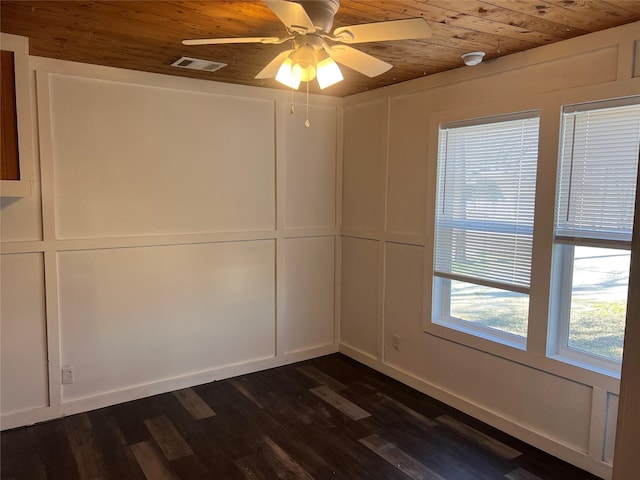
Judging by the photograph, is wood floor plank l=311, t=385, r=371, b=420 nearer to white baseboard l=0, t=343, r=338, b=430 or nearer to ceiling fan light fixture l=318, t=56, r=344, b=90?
white baseboard l=0, t=343, r=338, b=430

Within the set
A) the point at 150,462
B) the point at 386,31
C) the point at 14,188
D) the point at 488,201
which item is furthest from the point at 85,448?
the point at 488,201

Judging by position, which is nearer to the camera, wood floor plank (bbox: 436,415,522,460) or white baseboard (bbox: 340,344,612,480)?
white baseboard (bbox: 340,344,612,480)

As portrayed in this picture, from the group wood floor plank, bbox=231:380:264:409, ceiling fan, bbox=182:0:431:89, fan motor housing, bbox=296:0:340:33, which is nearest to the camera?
ceiling fan, bbox=182:0:431:89

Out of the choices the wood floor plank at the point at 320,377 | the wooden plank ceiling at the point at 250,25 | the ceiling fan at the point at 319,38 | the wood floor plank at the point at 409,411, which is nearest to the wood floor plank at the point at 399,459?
the wood floor plank at the point at 409,411

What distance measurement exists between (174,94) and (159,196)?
0.79 m

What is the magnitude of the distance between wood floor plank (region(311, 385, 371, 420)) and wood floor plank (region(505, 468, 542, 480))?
1012 mm

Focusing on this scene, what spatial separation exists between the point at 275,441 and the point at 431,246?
5.86ft

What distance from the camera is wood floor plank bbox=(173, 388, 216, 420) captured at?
3291 mm

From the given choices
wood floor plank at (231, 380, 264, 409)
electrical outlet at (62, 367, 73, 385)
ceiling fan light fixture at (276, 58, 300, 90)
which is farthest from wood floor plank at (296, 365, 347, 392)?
ceiling fan light fixture at (276, 58, 300, 90)

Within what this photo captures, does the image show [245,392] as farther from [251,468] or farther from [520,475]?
[520,475]

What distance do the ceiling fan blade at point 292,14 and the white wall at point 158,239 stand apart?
1.82 meters

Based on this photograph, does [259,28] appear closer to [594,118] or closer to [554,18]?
[554,18]

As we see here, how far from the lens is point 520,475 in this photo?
8.52 ft

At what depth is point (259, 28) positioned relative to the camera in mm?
2371
